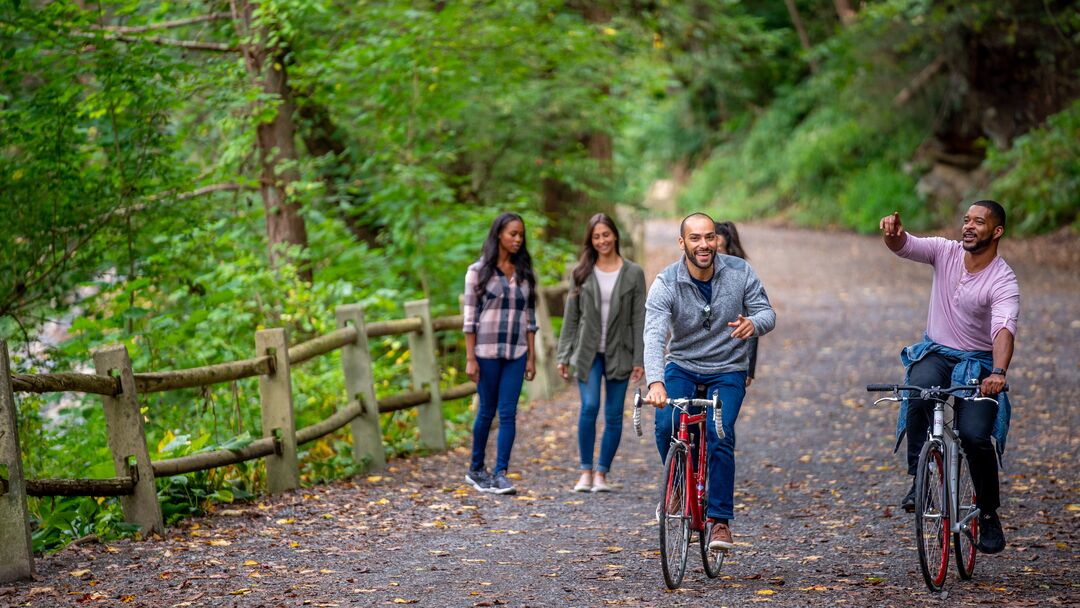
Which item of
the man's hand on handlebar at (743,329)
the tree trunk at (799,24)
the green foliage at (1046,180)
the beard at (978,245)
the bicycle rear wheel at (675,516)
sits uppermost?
the tree trunk at (799,24)

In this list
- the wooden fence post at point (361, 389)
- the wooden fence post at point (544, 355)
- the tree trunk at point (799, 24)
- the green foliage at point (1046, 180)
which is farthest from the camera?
the tree trunk at point (799, 24)

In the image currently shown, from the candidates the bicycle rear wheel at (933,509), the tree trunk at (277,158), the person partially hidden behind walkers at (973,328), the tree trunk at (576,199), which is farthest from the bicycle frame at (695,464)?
the tree trunk at (576,199)

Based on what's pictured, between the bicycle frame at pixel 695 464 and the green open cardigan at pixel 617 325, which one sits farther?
the green open cardigan at pixel 617 325

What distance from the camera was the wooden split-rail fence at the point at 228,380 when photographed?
20.1 feet

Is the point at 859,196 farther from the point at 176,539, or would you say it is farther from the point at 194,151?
the point at 176,539

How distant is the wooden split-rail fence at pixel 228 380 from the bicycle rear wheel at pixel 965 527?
4437mm

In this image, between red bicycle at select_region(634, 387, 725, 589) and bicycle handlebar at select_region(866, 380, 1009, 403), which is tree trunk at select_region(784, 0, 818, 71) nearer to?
bicycle handlebar at select_region(866, 380, 1009, 403)

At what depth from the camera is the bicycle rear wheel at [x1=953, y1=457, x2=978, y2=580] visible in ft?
19.2

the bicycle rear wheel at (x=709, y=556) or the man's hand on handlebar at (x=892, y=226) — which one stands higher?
the man's hand on handlebar at (x=892, y=226)

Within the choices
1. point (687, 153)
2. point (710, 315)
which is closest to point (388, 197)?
point (710, 315)

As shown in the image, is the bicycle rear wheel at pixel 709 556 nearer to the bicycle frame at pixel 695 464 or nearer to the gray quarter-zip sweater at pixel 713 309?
the bicycle frame at pixel 695 464

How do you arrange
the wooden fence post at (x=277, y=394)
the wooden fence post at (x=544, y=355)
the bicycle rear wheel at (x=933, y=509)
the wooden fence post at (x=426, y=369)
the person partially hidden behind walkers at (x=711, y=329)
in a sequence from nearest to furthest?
the bicycle rear wheel at (x=933, y=509)
the person partially hidden behind walkers at (x=711, y=329)
the wooden fence post at (x=277, y=394)
the wooden fence post at (x=426, y=369)
the wooden fence post at (x=544, y=355)

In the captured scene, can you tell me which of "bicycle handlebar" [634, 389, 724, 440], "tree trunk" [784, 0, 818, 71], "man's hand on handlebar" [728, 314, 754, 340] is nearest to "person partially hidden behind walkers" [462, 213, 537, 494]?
"bicycle handlebar" [634, 389, 724, 440]

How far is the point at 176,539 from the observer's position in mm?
7125
